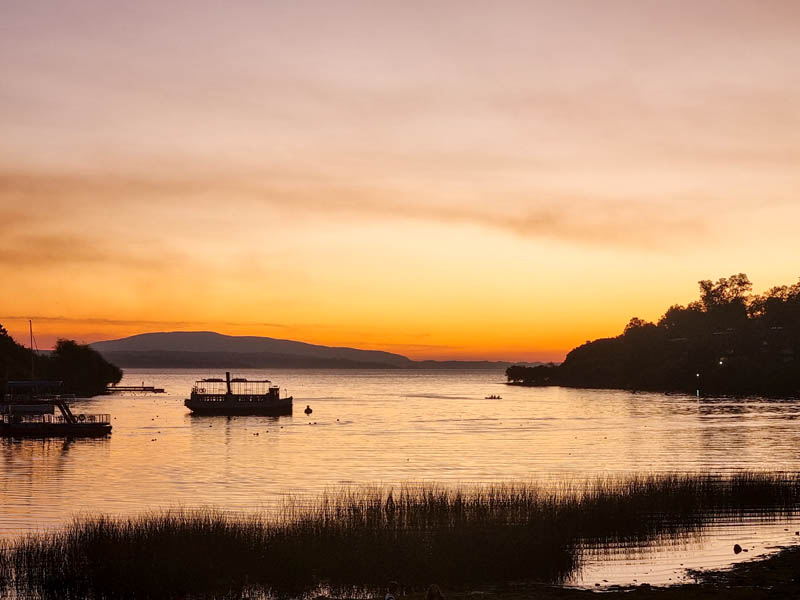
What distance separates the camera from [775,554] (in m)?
32.2

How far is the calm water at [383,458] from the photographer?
42844 mm

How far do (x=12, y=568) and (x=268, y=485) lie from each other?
3262 centimetres

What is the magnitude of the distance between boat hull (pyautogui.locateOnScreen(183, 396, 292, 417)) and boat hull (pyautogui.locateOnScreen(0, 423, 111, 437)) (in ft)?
149

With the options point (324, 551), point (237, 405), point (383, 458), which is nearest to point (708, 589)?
point (324, 551)

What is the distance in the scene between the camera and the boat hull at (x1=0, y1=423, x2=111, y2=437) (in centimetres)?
10162

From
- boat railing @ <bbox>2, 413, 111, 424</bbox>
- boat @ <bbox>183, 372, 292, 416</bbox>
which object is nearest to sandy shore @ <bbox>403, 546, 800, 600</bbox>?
boat railing @ <bbox>2, 413, 111, 424</bbox>

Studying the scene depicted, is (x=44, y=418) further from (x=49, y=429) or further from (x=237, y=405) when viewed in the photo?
(x=237, y=405)

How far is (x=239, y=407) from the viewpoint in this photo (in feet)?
497

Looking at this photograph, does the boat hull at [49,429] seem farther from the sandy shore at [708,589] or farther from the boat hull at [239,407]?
the sandy shore at [708,589]

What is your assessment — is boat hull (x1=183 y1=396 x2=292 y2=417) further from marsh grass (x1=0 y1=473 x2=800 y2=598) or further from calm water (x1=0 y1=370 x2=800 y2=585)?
marsh grass (x1=0 y1=473 x2=800 y2=598)

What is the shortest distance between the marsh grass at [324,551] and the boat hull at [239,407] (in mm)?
115044

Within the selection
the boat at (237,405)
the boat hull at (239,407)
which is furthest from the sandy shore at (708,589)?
the boat hull at (239,407)

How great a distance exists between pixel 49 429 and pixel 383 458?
4451 centimetres

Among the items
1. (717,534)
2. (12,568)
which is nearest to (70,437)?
(12,568)
